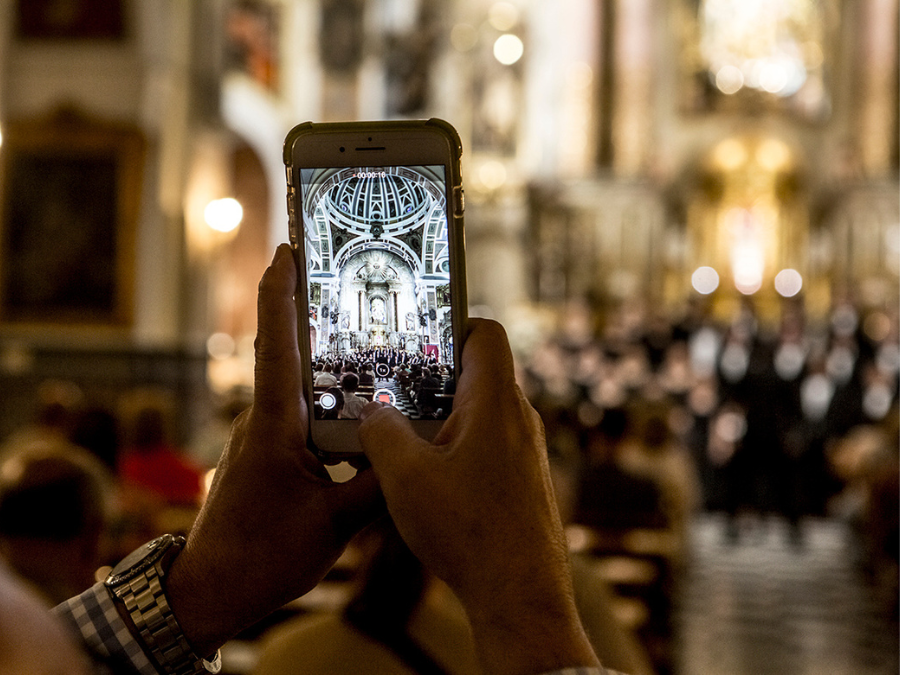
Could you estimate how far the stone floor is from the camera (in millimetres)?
6133

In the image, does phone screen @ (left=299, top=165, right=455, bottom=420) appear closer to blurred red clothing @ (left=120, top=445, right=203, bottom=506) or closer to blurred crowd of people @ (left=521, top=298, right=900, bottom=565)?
blurred red clothing @ (left=120, top=445, right=203, bottom=506)

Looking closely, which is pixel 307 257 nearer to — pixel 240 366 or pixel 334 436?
pixel 334 436

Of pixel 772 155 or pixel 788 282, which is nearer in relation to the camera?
pixel 788 282

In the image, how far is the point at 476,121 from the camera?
20.6 metres

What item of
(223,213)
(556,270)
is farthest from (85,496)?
(556,270)

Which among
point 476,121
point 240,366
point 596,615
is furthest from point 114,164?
point 476,121

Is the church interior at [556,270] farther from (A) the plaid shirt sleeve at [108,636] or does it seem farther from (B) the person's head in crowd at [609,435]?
(A) the plaid shirt sleeve at [108,636]

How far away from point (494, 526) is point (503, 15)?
70.7 feet

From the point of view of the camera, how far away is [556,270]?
2164 centimetres

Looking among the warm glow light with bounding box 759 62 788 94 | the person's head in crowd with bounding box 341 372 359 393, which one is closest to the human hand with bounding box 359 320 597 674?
the person's head in crowd with bounding box 341 372 359 393

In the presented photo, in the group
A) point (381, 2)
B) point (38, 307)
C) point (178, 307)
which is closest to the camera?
point (38, 307)

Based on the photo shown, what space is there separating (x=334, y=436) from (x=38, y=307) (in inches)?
354

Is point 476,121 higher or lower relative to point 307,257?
higher

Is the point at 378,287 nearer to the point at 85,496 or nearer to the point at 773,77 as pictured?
the point at 85,496
